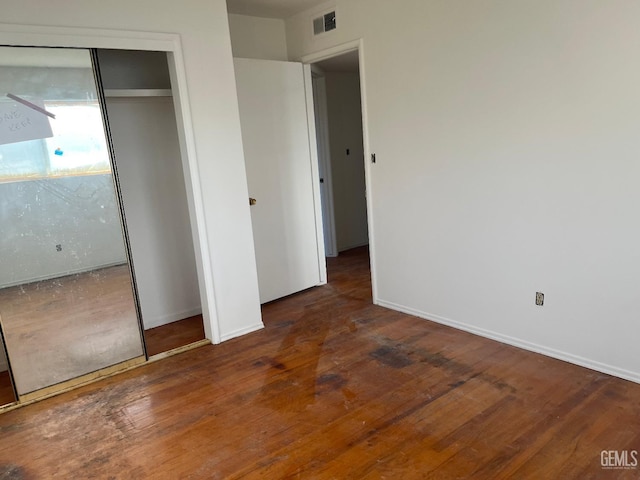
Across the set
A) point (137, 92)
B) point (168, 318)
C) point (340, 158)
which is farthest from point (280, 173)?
point (340, 158)

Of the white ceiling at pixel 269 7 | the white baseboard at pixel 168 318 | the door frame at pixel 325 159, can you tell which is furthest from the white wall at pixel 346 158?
the white baseboard at pixel 168 318

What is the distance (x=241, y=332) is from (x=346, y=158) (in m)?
3.05

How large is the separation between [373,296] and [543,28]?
7.59 ft

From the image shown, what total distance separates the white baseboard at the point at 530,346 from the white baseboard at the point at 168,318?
5.56 ft

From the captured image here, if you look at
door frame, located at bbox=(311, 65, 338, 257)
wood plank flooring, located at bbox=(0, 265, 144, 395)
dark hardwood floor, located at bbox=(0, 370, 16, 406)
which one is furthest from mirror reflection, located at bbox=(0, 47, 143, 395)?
door frame, located at bbox=(311, 65, 338, 257)

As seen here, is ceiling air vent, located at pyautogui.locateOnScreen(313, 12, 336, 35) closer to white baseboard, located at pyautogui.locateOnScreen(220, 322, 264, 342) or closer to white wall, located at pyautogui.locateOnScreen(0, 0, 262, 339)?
white wall, located at pyautogui.locateOnScreen(0, 0, 262, 339)

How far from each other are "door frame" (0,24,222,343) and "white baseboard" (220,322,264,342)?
0.04 m

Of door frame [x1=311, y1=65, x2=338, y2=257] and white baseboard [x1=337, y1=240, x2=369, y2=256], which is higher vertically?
door frame [x1=311, y1=65, x2=338, y2=257]

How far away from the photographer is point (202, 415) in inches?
96.3

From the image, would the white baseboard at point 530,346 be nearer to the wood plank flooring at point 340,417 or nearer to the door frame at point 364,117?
the wood plank flooring at point 340,417

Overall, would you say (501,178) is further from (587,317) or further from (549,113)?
(587,317)

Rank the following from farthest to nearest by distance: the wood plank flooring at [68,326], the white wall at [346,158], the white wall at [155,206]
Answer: the white wall at [346,158], the white wall at [155,206], the wood plank flooring at [68,326]

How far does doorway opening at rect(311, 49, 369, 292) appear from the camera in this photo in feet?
17.9

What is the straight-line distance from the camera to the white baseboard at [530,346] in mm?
2494
